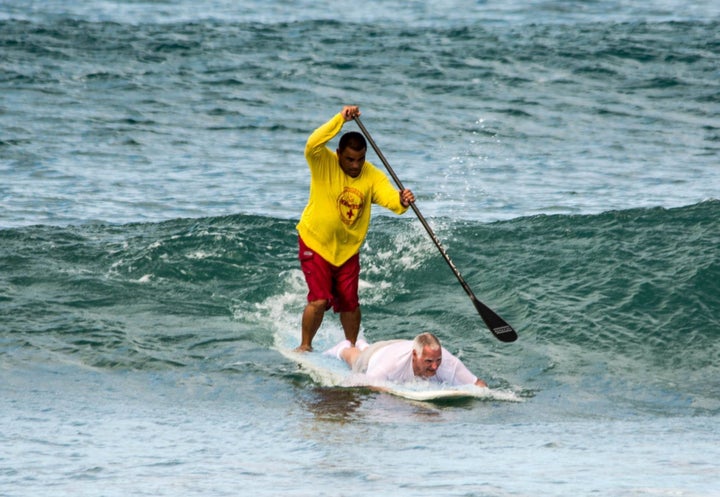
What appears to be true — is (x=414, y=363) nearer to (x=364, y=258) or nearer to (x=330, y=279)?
(x=330, y=279)

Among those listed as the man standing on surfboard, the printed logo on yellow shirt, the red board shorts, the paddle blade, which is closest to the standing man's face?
the man standing on surfboard

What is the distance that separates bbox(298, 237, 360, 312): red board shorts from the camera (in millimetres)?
9719

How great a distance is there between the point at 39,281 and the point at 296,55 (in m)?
15.9

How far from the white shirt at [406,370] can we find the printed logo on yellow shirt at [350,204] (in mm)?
1146

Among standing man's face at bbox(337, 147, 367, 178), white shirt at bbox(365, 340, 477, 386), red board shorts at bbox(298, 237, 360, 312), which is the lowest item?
white shirt at bbox(365, 340, 477, 386)

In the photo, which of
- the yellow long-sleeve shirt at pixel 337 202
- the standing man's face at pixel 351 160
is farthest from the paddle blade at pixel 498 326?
the standing man's face at pixel 351 160

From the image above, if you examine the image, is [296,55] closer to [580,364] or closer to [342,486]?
[580,364]

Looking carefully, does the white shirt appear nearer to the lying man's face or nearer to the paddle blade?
the lying man's face

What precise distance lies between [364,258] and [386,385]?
180 inches

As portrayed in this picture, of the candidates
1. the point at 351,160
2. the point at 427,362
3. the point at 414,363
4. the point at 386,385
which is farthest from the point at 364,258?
the point at 427,362

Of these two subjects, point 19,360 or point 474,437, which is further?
point 19,360

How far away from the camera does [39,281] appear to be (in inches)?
490

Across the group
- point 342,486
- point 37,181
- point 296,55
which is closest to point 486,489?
point 342,486

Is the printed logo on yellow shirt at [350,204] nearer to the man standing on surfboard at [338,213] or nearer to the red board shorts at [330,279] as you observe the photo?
the man standing on surfboard at [338,213]
